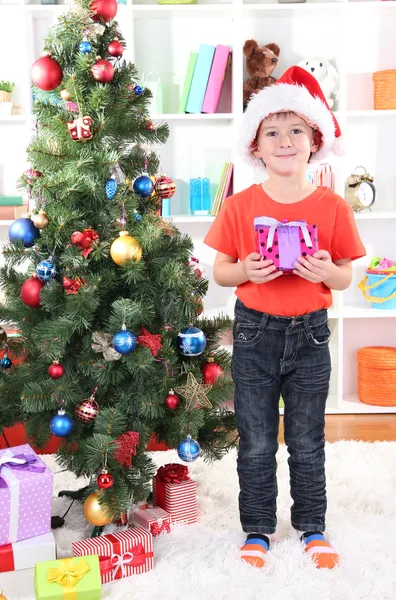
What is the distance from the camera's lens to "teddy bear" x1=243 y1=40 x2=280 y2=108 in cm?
338

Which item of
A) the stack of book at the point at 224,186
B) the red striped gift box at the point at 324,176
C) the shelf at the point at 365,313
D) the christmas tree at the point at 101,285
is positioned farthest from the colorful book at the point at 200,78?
the christmas tree at the point at 101,285

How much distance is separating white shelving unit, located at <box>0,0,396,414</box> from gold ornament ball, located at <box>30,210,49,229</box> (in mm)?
1356

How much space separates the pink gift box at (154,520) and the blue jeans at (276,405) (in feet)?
0.80

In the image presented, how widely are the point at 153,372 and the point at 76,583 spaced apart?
563mm

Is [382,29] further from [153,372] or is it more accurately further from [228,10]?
[153,372]

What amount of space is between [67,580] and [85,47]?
4.24 feet

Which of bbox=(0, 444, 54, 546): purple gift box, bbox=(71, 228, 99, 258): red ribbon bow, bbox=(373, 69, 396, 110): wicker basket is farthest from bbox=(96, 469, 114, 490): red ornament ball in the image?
bbox=(373, 69, 396, 110): wicker basket

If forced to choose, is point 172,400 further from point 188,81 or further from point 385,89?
point 385,89

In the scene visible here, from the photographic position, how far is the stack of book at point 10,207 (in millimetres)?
3322

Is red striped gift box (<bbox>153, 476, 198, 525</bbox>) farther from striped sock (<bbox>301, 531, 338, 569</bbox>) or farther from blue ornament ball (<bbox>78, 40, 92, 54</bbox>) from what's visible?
blue ornament ball (<bbox>78, 40, 92, 54</bbox>)

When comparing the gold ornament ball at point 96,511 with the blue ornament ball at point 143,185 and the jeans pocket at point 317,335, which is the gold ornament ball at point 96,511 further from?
the blue ornament ball at point 143,185

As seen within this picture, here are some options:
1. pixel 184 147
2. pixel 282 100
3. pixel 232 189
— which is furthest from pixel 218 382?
pixel 184 147

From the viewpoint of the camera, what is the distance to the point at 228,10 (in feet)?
11.0

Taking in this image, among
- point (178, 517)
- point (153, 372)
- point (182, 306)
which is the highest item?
point (182, 306)
